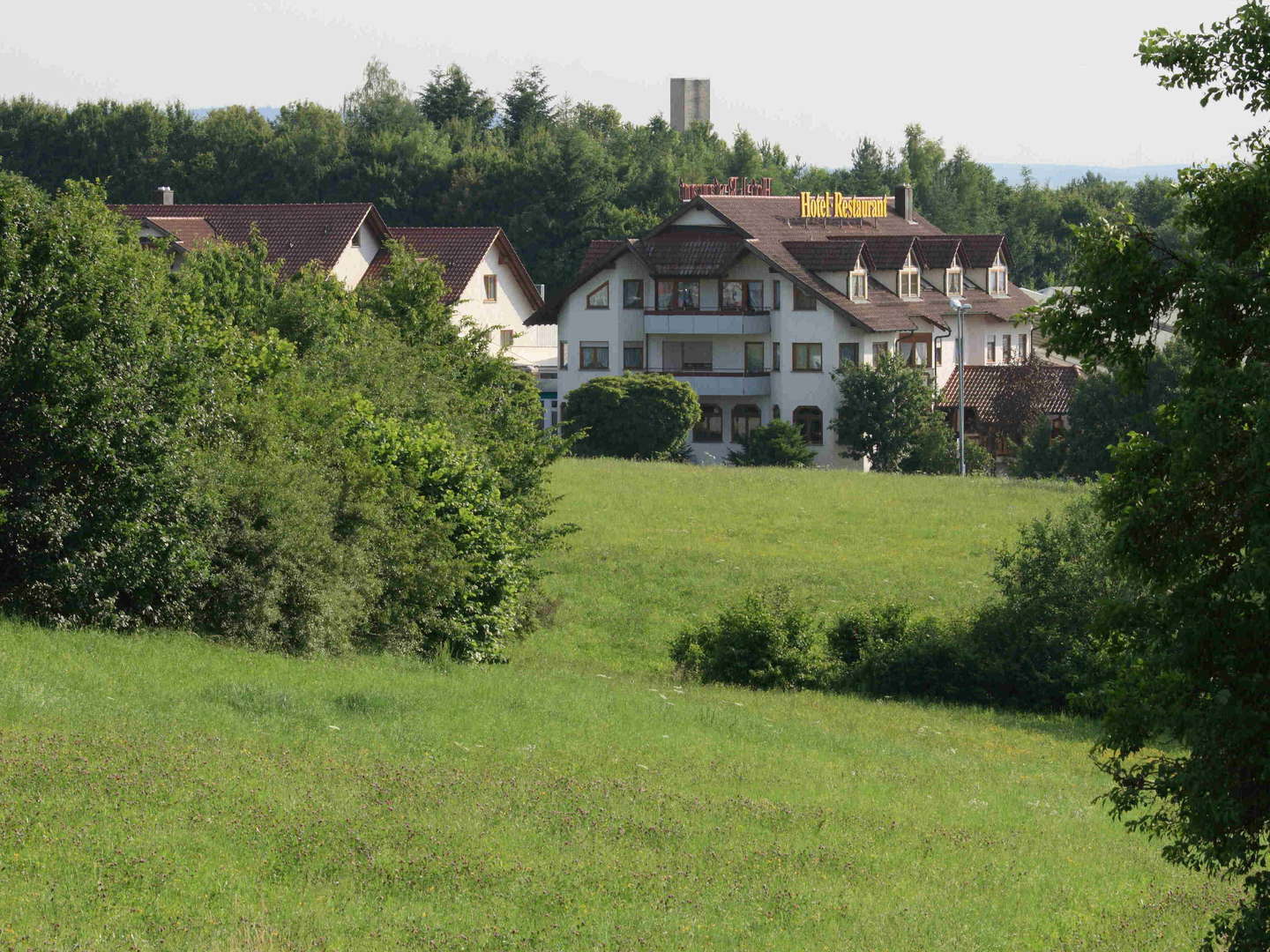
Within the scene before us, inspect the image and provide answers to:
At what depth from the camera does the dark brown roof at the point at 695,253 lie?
6894 centimetres

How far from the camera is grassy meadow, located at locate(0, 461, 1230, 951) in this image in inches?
410

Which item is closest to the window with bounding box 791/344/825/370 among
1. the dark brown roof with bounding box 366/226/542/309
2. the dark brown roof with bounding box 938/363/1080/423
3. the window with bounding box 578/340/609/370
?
the dark brown roof with bounding box 938/363/1080/423

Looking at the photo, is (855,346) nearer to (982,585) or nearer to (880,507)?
(880,507)

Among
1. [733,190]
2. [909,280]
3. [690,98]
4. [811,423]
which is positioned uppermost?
[690,98]

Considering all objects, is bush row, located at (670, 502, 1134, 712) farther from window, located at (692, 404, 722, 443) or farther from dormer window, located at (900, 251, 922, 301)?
dormer window, located at (900, 251, 922, 301)

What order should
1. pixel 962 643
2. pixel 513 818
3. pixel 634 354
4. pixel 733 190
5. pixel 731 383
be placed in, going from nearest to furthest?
pixel 513 818
pixel 962 643
pixel 731 383
pixel 634 354
pixel 733 190

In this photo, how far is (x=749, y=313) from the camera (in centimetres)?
6969

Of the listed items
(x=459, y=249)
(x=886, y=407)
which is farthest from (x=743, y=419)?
(x=459, y=249)

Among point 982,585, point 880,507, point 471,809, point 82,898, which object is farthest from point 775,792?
point 880,507

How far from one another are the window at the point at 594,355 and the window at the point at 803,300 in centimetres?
907

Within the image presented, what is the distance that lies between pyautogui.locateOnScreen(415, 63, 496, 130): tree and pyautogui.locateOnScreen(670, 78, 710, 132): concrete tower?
188ft

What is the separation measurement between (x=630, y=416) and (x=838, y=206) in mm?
25253

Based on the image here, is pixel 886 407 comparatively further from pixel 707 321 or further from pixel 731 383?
pixel 707 321

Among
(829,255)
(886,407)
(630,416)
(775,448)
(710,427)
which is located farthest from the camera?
(710,427)
